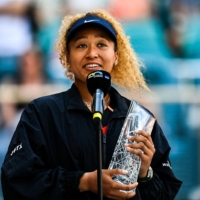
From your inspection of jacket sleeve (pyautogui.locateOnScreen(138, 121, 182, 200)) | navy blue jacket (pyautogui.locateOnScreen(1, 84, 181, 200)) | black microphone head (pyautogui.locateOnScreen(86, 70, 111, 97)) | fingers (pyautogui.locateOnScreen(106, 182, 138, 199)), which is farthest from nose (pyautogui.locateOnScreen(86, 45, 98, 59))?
fingers (pyautogui.locateOnScreen(106, 182, 138, 199))

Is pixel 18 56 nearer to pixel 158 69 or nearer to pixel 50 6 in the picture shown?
pixel 50 6

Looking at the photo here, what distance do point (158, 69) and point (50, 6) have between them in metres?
1.04

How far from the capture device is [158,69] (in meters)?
6.00

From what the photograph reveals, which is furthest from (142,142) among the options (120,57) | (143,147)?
(120,57)

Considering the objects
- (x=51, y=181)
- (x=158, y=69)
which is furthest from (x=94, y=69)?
(x=158, y=69)

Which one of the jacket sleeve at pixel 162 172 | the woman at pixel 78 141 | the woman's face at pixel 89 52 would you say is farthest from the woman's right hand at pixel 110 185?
the woman's face at pixel 89 52

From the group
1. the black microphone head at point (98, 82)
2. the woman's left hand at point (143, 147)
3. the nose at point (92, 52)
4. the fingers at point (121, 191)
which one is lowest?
the fingers at point (121, 191)

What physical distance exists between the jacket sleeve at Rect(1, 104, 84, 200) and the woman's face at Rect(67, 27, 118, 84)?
0.32 m

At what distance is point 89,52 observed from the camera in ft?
10.2

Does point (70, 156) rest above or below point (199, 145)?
above

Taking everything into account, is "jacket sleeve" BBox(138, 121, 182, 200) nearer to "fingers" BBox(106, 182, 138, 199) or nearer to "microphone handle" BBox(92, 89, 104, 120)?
"fingers" BBox(106, 182, 138, 199)

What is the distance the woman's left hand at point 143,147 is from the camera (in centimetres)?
289

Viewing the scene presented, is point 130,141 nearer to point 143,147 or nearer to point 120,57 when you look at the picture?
point 143,147

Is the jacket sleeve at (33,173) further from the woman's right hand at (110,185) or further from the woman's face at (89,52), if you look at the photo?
the woman's face at (89,52)
